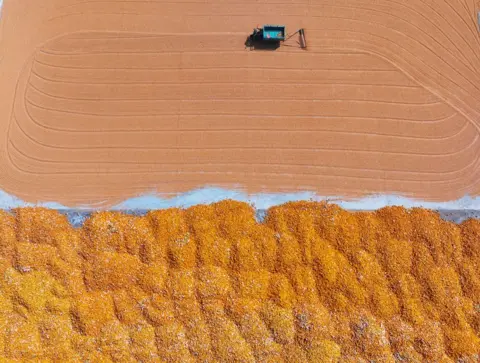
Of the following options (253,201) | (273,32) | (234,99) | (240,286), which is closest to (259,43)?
(273,32)

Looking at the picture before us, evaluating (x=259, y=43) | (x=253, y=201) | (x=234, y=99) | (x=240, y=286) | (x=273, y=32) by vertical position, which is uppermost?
(x=273, y=32)

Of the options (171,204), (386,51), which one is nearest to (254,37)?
(386,51)

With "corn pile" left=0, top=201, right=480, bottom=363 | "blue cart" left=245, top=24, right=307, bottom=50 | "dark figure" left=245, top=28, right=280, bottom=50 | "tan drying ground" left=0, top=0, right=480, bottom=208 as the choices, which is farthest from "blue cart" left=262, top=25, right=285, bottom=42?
"corn pile" left=0, top=201, right=480, bottom=363

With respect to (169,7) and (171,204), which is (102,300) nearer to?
(171,204)

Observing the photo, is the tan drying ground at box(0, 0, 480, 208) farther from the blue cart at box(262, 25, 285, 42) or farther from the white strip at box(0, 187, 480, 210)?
the blue cart at box(262, 25, 285, 42)

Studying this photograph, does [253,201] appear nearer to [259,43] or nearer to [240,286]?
[240,286]

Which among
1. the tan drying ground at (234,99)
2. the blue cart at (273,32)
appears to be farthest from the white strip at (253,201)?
the blue cart at (273,32)

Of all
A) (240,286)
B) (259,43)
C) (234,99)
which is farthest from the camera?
(259,43)
